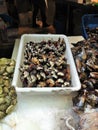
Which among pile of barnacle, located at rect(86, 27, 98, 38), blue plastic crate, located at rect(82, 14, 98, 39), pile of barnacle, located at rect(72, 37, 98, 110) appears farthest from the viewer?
blue plastic crate, located at rect(82, 14, 98, 39)

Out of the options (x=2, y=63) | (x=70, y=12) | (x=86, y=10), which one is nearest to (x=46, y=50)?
(x=2, y=63)

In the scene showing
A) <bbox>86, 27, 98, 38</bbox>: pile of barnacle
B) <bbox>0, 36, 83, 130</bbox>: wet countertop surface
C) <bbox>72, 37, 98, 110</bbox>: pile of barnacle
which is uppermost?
<bbox>72, 37, 98, 110</bbox>: pile of barnacle

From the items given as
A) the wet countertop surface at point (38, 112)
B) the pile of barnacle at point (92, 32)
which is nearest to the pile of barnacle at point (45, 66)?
the wet countertop surface at point (38, 112)

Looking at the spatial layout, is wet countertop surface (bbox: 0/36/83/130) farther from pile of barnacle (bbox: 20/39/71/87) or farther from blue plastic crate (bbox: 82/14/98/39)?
blue plastic crate (bbox: 82/14/98/39)

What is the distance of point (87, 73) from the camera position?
1109 mm

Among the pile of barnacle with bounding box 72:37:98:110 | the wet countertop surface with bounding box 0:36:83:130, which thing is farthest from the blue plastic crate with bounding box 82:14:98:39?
the wet countertop surface with bounding box 0:36:83:130

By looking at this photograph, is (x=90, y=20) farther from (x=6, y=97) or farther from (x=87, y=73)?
(x=6, y=97)

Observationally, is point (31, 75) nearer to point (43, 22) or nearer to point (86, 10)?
point (86, 10)

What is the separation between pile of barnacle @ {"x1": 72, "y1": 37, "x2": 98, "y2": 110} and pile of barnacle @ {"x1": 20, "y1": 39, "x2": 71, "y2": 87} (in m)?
0.07

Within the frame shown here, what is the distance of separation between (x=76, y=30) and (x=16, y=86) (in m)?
1.75

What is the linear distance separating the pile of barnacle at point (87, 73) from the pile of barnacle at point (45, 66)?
0.07 metres

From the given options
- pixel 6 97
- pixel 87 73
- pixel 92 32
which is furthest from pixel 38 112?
pixel 92 32

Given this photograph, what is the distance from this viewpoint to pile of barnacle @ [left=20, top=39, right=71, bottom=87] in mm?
1010

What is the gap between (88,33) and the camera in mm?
1653
